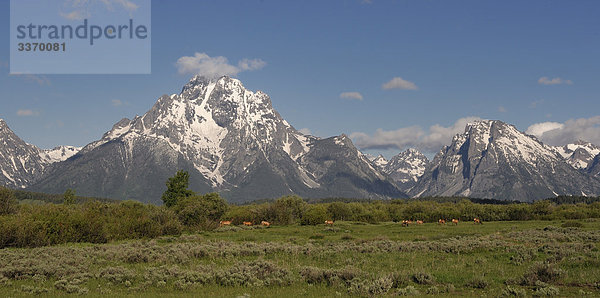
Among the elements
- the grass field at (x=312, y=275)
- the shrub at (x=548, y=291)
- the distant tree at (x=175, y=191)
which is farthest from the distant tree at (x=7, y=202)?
the shrub at (x=548, y=291)

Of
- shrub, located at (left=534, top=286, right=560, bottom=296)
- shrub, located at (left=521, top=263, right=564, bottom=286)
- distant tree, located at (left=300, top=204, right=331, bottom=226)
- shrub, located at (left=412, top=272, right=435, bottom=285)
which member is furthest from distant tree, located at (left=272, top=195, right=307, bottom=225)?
shrub, located at (left=534, top=286, right=560, bottom=296)

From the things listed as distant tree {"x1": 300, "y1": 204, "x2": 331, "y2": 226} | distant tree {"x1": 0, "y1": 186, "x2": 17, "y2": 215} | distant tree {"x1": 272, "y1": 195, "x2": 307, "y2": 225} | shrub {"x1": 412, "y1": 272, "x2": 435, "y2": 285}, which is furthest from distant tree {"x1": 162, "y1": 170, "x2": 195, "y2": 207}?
shrub {"x1": 412, "y1": 272, "x2": 435, "y2": 285}

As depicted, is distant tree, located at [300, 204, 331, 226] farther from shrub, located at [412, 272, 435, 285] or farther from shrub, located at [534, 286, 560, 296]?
shrub, located at [534, 286, 560, 296]

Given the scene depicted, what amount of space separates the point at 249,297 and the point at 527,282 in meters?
15.0

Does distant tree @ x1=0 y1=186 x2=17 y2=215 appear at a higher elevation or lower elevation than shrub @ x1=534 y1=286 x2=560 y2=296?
higher

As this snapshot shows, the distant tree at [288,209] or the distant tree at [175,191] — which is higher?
the distant tree at [175,191]

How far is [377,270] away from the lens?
29.4 m

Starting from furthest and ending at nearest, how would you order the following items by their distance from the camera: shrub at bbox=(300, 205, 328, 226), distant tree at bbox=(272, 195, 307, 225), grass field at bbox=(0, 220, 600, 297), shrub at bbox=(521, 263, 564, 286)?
distant tree at bbox=(272, 195, 307, 225) < shrub at bbox=(300, 205, 328, 226) < shrub at bbox=(521, 263, 564, 286) < grass field at bbox=(0, 220, 600, 297)

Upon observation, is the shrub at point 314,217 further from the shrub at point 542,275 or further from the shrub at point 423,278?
the shrub at point 542,275

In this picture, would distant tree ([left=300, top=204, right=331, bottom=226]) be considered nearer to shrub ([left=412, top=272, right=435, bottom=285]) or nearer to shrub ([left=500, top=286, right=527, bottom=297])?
shrub ([left=412, top=272, right=435, bottom=285])

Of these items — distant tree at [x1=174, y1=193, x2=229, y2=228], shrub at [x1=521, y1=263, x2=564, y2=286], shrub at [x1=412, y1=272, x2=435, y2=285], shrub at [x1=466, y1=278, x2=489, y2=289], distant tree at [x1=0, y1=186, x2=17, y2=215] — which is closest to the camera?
shrub at [x1=466, y1=278, x2=489, y2=289]

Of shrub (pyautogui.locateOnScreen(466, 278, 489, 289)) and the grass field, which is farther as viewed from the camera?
shrub (pyautogui.locateOnScreen(466, 278, 489, 289))

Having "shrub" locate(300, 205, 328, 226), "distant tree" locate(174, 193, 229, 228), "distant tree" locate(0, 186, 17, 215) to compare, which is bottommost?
"shrub" locate(300, 205, 328, 226)

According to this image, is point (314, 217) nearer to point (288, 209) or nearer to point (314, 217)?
point (314, 217)
